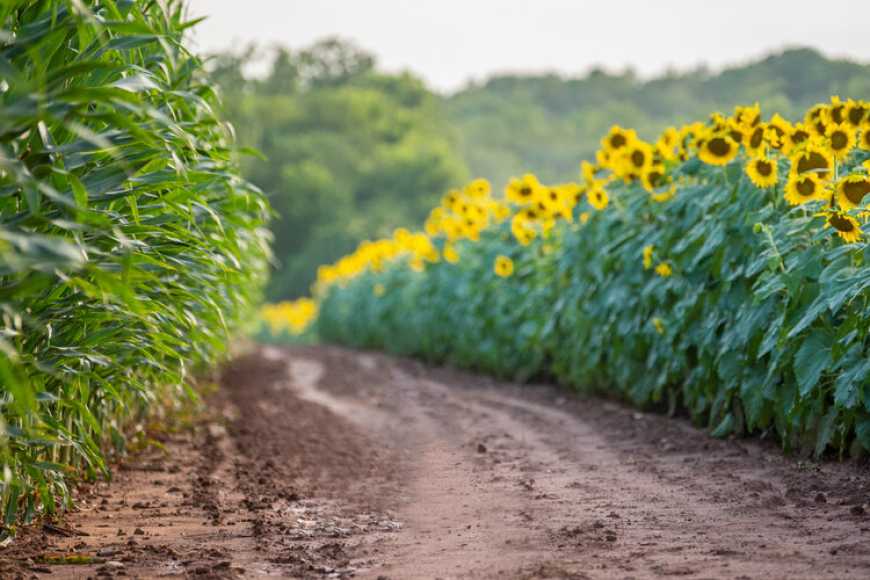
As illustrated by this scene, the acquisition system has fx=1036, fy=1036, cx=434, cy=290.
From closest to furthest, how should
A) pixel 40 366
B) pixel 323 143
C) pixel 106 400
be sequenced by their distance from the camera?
pixel 40 366 < pixel 106 400 < pixel 323 143

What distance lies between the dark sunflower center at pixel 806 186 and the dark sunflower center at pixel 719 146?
1.03m

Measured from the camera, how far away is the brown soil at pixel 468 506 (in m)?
3.47

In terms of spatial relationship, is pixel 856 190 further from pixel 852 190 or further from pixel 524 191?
pixel 524 191

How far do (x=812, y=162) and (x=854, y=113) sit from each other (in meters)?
0.41

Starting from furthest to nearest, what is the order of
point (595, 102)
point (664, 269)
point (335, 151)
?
point (335, 151)
point (595, 102)
point (664, 269)

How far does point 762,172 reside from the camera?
5879 millimetres

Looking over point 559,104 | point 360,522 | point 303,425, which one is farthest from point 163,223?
point 559,104

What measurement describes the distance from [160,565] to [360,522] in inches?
43.8

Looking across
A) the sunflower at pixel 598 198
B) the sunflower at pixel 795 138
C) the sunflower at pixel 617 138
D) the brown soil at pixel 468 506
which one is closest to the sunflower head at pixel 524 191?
the sunflower at pixel 598 198

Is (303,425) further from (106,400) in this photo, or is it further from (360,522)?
(360,522)

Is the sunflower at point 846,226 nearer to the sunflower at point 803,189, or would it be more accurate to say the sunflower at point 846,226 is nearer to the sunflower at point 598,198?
the sunflower at point 803,189

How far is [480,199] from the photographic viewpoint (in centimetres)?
1305

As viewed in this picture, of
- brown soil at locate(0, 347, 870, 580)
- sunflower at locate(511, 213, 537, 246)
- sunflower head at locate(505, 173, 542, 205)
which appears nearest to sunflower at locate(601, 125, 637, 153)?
brown soil at locate(0, 347, 870, 580)

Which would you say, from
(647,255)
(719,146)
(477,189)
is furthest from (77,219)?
(477,189)
